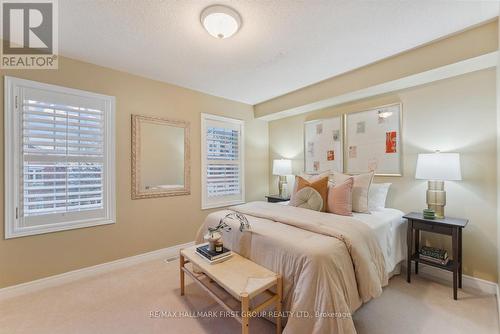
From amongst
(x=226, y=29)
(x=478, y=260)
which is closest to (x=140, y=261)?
(x=226, y=29)

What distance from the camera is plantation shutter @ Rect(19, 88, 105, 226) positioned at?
221 cm

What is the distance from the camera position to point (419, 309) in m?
1.90

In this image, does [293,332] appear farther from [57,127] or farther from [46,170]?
[57,127]

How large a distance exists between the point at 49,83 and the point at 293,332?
322cm

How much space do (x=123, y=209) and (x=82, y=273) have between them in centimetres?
79

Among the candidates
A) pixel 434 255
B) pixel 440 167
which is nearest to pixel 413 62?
pixel 440 167

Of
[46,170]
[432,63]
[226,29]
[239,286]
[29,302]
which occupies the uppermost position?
[226,29]

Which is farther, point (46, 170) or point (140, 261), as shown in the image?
point (140, 261)

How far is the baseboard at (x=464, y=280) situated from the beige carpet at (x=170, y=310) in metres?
0.10

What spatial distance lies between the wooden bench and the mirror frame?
4.99ft

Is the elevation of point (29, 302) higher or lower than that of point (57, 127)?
lower

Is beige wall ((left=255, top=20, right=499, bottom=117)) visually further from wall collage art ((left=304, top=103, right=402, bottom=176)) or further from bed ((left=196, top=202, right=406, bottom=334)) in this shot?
bed ((left=196, top=202, right=406, bottom=334))

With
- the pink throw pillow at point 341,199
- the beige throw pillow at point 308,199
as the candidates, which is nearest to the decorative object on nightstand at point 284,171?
the beige throw pillow at point 308,199

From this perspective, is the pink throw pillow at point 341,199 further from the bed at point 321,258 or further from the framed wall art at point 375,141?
the framed wall art at point 375,141
